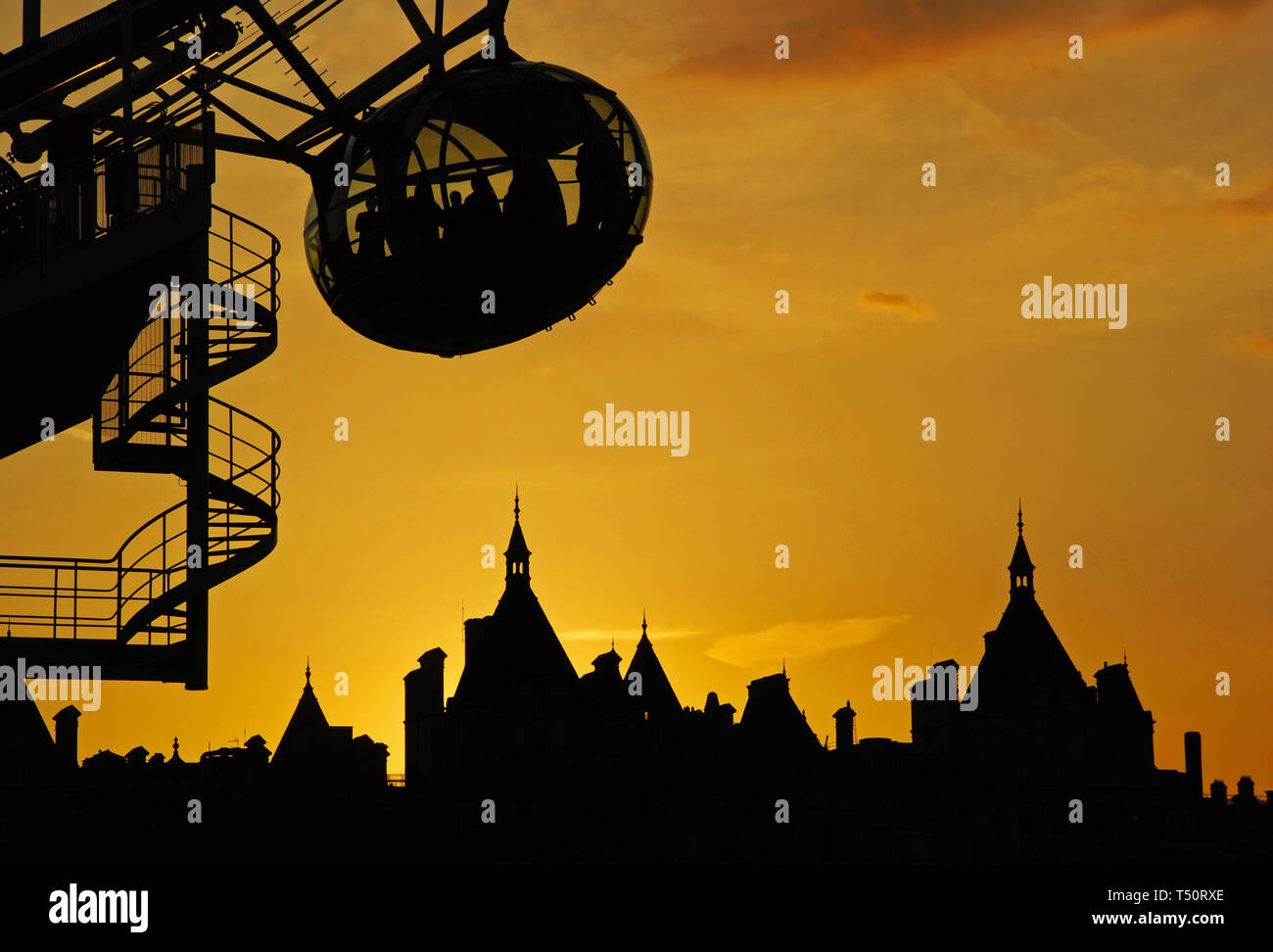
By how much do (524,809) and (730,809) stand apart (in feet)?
32.0

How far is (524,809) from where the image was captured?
9844 cm

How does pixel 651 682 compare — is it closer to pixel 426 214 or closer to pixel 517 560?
pixel 517 560

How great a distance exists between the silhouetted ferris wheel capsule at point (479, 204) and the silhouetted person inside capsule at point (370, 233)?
0.04 ft

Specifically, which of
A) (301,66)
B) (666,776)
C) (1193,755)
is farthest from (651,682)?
(301,66)

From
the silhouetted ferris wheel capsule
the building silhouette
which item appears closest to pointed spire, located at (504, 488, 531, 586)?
the building silhouette

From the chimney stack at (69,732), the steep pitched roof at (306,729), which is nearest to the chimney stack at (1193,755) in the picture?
the steep pitched roof at (306,729)

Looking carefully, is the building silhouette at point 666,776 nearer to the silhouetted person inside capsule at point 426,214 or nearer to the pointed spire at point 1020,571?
the pointed spire at point 1020,571

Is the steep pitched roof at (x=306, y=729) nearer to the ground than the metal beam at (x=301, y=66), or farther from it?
nearer to the ground

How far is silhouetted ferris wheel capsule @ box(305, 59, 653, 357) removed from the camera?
21250mm

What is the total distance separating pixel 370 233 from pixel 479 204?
1.11 metres

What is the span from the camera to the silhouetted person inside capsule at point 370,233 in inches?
851

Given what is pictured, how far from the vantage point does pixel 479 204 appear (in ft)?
70.3

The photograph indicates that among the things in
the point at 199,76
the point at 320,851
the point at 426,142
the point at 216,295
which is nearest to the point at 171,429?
the point at 216,295

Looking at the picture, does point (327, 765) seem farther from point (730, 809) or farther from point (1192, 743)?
point (1192, 743)
